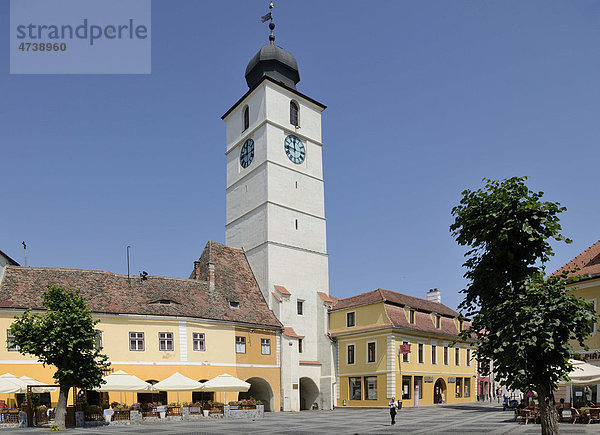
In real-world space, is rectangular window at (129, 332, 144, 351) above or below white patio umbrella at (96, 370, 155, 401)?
above

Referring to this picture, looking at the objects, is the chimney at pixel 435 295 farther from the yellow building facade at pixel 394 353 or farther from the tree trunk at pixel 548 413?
the tree trunk at pixel 548 413

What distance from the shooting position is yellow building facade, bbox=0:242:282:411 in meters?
35.8

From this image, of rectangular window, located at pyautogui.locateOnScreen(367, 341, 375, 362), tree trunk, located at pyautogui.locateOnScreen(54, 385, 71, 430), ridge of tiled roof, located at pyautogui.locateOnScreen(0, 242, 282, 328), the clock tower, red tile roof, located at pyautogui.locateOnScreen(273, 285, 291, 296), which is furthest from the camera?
the clock tower

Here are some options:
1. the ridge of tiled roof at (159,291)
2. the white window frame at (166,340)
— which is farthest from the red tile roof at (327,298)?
the white window frame at (166,340)

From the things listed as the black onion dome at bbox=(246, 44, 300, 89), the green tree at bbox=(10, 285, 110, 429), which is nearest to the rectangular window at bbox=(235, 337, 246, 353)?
the green tree at bbox=(10, 285, 110, 429)

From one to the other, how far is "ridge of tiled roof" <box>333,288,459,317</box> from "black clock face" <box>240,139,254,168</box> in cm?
1581

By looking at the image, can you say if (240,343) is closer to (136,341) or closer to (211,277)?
(211,277)

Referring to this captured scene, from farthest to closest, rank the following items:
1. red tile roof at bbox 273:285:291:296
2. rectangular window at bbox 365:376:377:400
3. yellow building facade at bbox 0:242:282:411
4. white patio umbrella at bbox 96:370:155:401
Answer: red tile roof at bbox 273:285:291:296 → rectangular window at bbox 365:376:377:400 → yellow building facade at bbox 0:242:282:411 → white patio umbrella at bbox 96:370:155:401

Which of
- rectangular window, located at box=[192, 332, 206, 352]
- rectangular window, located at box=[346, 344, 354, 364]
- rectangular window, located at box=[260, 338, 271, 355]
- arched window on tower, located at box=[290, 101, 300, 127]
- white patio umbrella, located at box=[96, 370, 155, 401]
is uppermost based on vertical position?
arched window on tower, located at box=[290, 101, 300, 127]

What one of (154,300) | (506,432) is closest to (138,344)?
(154,300)

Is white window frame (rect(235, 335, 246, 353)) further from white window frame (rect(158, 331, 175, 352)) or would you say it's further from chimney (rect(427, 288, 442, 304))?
chimney (rect(427, 288, 442, 304))

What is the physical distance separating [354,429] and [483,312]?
39.9 feet

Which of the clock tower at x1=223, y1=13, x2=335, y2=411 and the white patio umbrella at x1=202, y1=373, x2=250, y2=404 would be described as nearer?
the white patio umbrella at x1=202, y1=373, x2=250, y2=404

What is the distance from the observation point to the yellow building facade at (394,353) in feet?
142
